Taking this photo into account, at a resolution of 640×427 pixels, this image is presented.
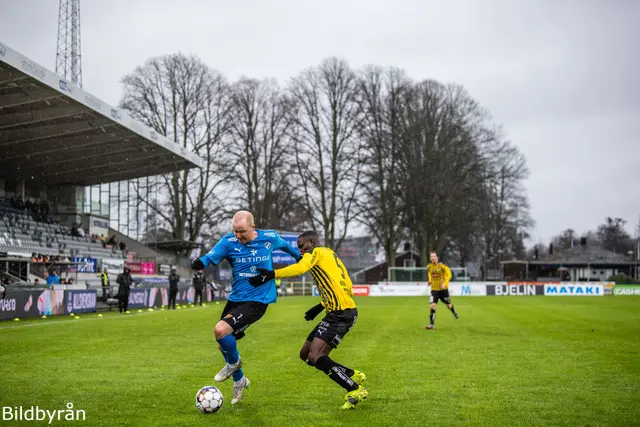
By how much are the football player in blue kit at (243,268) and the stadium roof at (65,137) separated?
62.3ft

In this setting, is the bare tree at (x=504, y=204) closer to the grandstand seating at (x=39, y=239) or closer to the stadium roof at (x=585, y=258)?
the stadium roof at (x=585, y=258)

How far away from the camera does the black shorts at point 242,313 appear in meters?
7.98

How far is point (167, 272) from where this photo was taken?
4734 centimetres

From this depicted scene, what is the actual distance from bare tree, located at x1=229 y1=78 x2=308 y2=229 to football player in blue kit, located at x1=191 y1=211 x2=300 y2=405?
146ft

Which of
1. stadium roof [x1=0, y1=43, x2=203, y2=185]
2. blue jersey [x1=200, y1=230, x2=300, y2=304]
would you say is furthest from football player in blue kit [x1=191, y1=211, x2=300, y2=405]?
stadium roof [x1=0, y1=43, x2=203, y2=185]

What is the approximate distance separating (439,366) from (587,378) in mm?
2413

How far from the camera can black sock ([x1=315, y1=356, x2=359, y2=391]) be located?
7750 millimetres

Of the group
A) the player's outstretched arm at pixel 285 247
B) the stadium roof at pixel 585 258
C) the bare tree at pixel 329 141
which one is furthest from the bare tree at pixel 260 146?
the player's outstretched arm at pixel 285 247

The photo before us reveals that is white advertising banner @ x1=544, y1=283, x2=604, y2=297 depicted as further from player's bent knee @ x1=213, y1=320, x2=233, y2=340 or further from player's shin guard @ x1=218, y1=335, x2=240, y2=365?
player's bent knee @ x1=213, y1=320, x2=233, y2=340

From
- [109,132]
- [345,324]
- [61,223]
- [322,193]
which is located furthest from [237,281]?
[322,193]

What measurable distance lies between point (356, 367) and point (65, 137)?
1157 inches

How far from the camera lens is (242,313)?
8.06m

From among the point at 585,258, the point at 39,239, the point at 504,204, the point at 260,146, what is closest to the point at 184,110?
the point at 260,146

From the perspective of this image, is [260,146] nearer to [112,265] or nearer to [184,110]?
[184,110]
